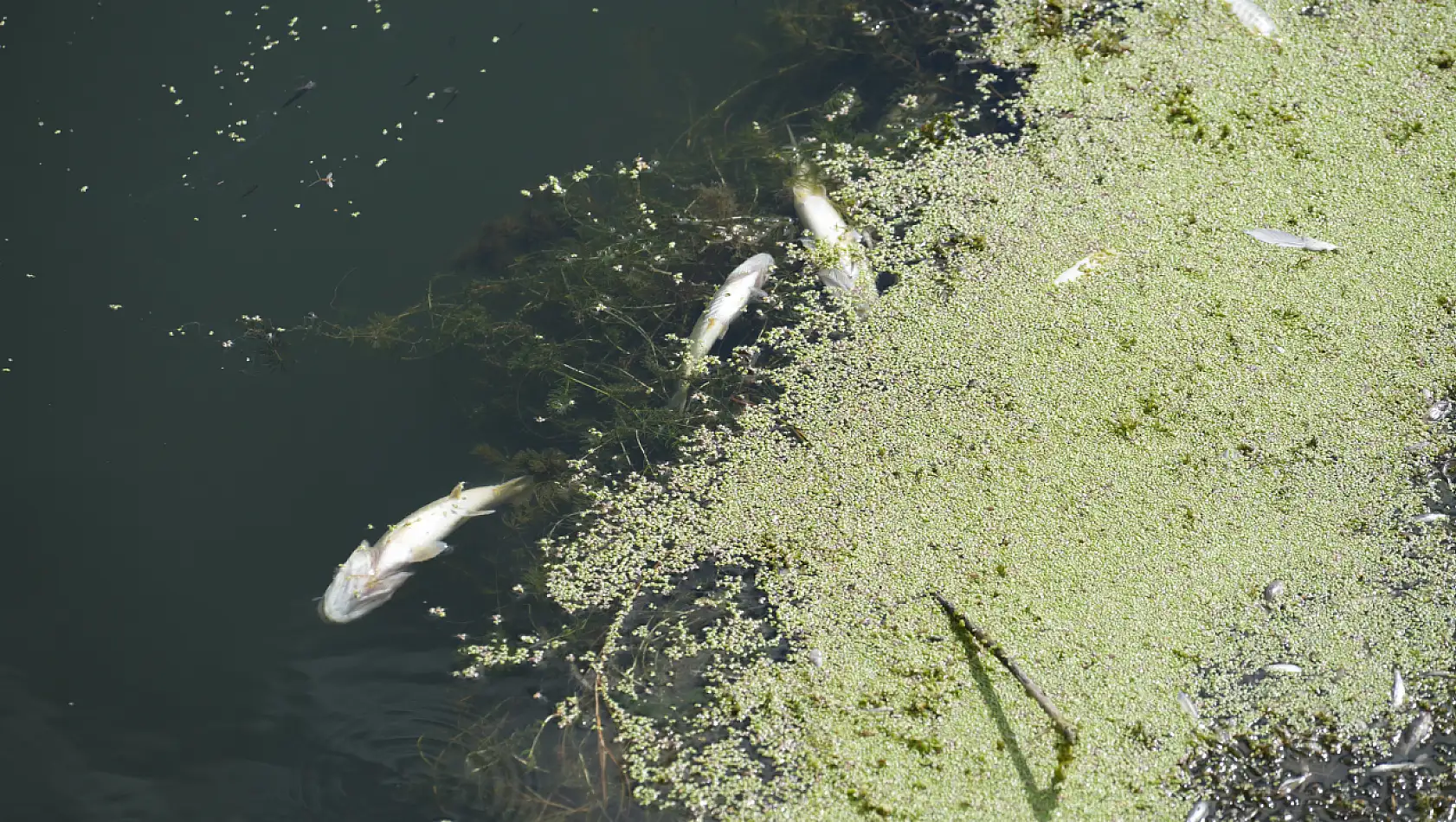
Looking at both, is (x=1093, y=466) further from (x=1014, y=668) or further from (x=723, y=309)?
(x=723, y=309)

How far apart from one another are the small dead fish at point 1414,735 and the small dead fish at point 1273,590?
329mm

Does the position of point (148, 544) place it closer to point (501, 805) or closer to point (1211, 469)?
point (501, 805)

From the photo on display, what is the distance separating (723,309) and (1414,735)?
6.01ft

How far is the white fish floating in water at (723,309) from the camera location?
2.54m

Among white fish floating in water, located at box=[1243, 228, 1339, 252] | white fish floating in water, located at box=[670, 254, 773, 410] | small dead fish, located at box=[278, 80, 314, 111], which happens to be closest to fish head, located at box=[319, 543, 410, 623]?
white fish floating in water, located at box=[670, 254, 773, 410]

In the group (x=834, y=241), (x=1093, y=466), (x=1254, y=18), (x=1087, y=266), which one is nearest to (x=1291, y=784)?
(x=1093, y=466)

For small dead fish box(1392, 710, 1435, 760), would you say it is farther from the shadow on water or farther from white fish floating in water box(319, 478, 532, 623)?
white fish floating in water box(319, 478, 532, 623)

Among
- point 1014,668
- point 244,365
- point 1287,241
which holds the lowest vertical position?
point 1014,668

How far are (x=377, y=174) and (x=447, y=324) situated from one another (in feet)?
2.26

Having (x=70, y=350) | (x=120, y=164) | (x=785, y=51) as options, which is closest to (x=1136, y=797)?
(x=785, y=51)

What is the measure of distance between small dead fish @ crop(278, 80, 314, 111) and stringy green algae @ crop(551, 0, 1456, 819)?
1854 mm

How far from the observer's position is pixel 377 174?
3.03m

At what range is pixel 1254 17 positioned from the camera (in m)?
2.91

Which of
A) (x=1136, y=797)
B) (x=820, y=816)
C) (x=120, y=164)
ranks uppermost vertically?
(x=120, y=164)
